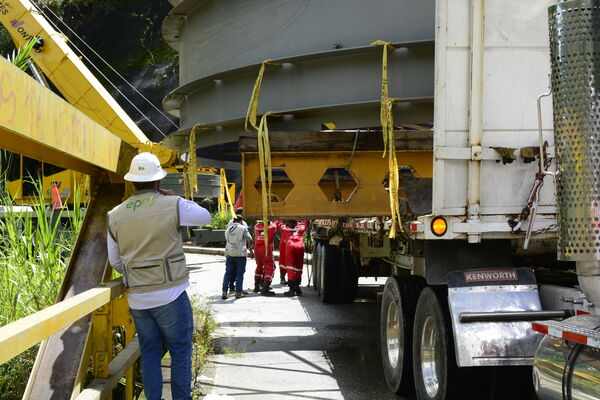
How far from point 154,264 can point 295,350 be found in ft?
13.8

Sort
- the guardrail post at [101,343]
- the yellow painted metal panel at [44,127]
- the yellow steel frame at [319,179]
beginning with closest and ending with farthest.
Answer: the yellow painted metal panel at [44,127] < the guardrail post at [101,343] < the yellow steel frame at [319,179]

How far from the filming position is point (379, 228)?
6848 millimetres

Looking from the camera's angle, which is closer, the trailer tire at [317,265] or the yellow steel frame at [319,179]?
the yellow steel frame at [319,179]

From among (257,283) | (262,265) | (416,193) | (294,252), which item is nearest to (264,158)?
(416,193)

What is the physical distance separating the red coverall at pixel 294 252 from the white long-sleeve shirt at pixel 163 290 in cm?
885

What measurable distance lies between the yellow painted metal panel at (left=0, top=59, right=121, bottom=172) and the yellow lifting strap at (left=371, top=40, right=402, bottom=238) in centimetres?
218

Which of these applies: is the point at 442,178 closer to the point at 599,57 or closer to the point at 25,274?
the point at 599,57

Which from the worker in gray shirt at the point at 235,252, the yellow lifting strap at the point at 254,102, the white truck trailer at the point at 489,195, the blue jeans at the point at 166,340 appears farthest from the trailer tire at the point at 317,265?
the blue jeans at the point at 166,340

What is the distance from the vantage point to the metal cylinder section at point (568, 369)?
328 centimetres

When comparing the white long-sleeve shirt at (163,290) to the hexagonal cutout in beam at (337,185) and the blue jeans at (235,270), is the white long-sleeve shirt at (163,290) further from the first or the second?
the blue jeans at (235,270)

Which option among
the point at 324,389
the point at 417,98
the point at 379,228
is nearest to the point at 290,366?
the point at 324,389

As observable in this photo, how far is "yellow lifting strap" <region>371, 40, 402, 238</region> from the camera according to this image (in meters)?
5.38

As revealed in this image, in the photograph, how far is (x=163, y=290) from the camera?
15.0ft

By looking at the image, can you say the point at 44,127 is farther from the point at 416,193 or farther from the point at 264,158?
the point at 416,193
